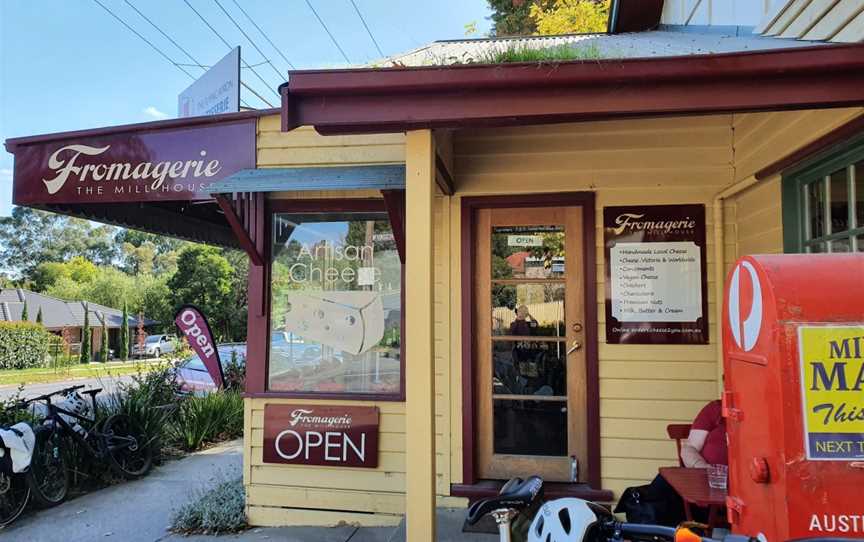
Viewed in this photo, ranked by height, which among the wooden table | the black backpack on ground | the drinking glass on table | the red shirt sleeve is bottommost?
the black backpack on ground

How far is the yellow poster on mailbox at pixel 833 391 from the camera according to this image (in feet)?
5.21

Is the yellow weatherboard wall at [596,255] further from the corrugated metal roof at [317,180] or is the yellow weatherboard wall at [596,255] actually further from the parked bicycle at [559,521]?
the parked bicycle at [559,521]

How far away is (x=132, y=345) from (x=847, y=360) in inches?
1562

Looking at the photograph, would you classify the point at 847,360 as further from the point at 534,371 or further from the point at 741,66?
the point at 534,371

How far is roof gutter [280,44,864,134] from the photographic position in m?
2.35

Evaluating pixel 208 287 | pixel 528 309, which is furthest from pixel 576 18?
pixel 208 287

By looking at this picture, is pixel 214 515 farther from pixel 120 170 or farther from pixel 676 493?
pixel 676 493

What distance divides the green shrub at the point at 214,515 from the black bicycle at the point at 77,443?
149 centimetres

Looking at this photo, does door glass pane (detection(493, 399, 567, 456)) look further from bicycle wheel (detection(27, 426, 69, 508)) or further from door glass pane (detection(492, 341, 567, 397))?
bicycle wheel (detection(27, 426, 69, 508))

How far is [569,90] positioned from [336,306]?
236 cm

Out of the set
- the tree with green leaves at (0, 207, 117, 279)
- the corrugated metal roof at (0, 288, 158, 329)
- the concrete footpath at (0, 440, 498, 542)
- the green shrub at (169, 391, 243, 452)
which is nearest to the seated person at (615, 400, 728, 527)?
the concrete footpath at (0, 440, 498, 542)

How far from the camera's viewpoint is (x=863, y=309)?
1631 mm

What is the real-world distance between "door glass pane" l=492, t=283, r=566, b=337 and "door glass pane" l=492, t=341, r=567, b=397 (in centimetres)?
10

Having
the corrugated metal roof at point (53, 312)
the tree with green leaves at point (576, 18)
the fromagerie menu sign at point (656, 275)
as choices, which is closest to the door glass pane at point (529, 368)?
the fromagerie menu sign at point (656, 275)
